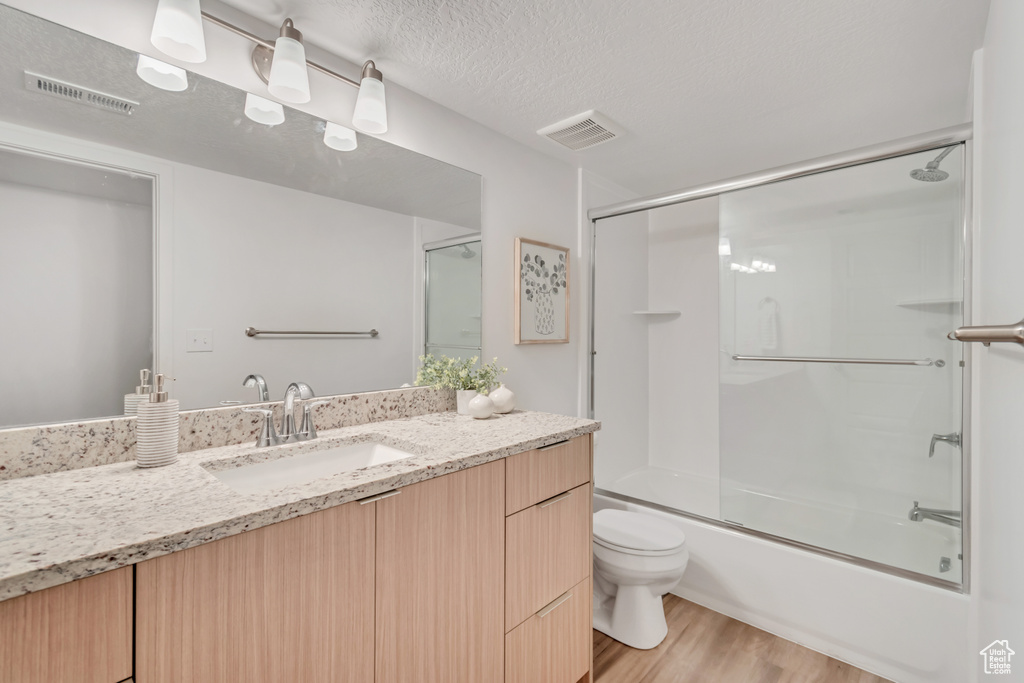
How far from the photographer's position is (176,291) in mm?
1232

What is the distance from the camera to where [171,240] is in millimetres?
1220

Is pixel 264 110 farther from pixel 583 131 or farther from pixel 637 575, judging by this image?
pixel 637 575

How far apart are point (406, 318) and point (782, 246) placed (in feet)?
6.46

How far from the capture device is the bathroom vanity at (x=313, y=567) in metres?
0.67

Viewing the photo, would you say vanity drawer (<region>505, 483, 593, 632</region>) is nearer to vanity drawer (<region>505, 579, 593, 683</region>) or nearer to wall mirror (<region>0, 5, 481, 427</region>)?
vanity drawer (<region>505, 579, 593, 683</region>)

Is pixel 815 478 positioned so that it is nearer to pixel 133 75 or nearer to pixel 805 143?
pixel 805 143

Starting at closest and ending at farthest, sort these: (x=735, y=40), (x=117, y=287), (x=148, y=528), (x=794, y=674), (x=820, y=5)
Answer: (x=148, y=528) → (x=117, y=287) → (x=820, y=5) → (x=735, y=40) → (x=794, y=674)

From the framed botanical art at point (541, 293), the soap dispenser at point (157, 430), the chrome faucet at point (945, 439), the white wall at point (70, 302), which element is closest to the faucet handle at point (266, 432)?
the soap dispenser at point (157, 430)

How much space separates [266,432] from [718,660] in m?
1.87

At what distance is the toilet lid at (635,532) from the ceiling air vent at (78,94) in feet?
7.07

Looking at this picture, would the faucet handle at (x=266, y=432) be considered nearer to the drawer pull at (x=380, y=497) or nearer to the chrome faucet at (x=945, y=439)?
the drawer pull at (x=380, y=497)

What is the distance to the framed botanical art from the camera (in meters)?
2.22

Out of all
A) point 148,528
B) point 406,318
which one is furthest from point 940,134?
point 148,528

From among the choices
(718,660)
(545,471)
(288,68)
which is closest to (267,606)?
(545,471)
